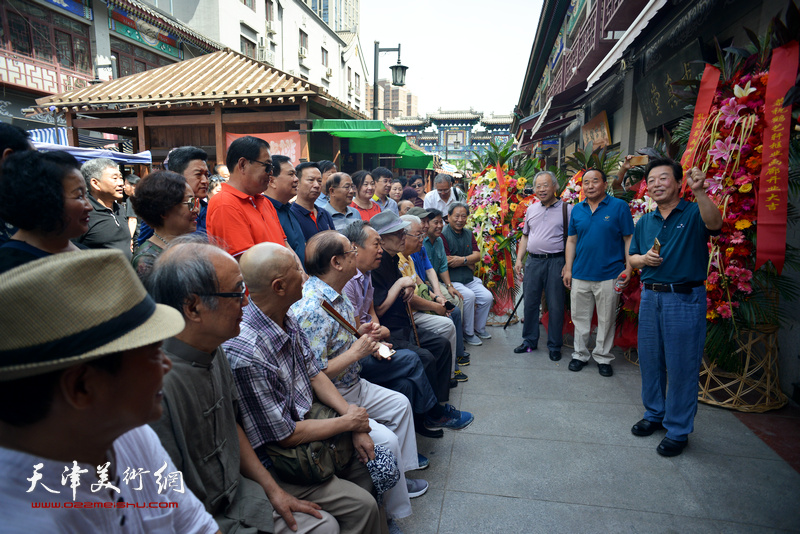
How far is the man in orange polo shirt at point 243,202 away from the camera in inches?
111

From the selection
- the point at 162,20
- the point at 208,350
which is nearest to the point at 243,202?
the point at 208,350

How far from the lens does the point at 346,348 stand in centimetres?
244

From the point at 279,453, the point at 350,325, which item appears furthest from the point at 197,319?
the point at 350,325

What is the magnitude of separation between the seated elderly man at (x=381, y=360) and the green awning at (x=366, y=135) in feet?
15.5

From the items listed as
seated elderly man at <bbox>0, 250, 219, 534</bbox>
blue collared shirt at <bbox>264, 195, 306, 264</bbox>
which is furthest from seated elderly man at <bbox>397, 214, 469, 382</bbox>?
seated elderly man at <bbox>0, 250, 219, 534</bbox>

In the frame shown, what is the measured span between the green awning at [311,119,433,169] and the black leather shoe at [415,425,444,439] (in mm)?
5283

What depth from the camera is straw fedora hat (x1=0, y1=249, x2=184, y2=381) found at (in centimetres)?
70

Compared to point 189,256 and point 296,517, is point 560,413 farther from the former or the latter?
point 189,256

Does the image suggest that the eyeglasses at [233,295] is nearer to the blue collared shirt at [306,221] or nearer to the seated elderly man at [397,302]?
the seated elderly man at [397,302]

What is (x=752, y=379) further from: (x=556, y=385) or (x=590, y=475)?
(x=590, y=475)

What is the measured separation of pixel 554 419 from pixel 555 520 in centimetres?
118

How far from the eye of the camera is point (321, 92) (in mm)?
7000

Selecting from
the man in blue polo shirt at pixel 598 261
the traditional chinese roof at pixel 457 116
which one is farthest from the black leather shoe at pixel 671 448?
the traditional chinese roof at pixel 457 116

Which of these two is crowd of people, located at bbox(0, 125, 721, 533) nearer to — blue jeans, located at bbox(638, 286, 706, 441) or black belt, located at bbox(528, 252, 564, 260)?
blue jeans, located at bbox(638, 286, 706, 441)
